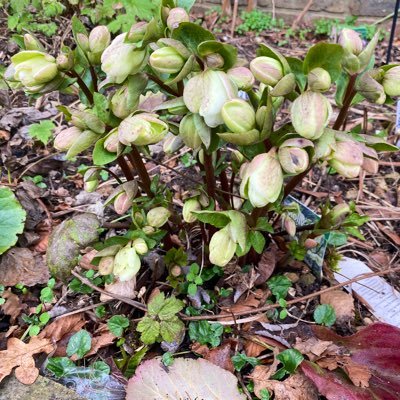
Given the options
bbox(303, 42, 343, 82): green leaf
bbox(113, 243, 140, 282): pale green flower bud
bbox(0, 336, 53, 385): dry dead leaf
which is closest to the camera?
bbox(303, 42, 343, 82): green leaf

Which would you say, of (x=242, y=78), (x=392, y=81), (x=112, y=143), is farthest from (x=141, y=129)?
(x=392, y=81)

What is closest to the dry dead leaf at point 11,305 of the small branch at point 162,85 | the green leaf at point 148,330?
the green leaf at point 148,330

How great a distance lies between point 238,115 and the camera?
67 centimetres

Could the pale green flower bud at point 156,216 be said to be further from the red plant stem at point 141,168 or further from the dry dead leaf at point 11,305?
the dry dead leaf at point 11,305

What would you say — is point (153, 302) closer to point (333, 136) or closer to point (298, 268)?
point (298, 268)

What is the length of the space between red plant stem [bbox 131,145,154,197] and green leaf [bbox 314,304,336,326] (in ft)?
1.47

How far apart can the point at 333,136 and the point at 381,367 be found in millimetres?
537

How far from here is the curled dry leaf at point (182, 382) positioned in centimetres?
93

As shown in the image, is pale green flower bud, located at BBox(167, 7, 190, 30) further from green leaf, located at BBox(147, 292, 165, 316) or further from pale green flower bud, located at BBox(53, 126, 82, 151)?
green leaf, located at BBox(147, 292, 165, 316)

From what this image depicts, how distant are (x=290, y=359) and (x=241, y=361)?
0.10 meters

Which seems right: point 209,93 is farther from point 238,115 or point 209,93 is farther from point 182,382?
point 182,382

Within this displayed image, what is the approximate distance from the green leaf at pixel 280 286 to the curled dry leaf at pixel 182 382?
232 millimetres

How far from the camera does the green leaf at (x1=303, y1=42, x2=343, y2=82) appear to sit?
0.65 metres

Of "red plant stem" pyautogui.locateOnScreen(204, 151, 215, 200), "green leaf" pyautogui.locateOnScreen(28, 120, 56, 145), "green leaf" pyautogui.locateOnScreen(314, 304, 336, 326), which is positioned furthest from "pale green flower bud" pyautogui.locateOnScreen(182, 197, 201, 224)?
"green leaf" pyautogui.locateOnScreen(28, 120, 56, 145)
